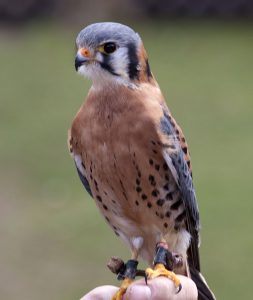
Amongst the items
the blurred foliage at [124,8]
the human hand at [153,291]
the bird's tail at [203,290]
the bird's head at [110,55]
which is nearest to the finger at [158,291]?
the human hand at [153,291]

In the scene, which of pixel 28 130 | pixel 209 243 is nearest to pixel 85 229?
pixel 209 243

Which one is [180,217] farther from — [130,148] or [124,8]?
[124,8]

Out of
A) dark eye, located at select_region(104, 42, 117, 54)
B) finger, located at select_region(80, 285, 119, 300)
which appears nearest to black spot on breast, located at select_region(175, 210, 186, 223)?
finger, located at select_region(80, 285, 119, 300)

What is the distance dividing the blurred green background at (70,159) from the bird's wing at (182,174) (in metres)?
2.75

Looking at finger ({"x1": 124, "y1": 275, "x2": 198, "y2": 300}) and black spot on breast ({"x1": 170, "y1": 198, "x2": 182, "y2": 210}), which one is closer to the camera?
finger ({"x1": 124, "y1": 275, "x2": 198, "y2": 300})

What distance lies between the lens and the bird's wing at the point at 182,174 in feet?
10.9

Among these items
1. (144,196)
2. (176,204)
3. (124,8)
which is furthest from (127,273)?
(124,8)

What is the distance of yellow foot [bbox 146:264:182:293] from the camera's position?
Answer: 304cm

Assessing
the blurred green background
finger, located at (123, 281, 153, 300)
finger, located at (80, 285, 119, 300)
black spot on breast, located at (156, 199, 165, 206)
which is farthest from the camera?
the blurred green background

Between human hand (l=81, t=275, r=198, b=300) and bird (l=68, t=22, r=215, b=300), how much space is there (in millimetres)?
25

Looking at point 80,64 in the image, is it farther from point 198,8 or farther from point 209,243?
point 198,8

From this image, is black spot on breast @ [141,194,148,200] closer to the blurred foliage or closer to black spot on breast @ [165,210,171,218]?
black spot on breast @ [165,210,171,218]

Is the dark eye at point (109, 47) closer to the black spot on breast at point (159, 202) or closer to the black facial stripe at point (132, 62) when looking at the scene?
the black facial stripe at point (132, 62)

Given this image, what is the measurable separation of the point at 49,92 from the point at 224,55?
6.98ft
